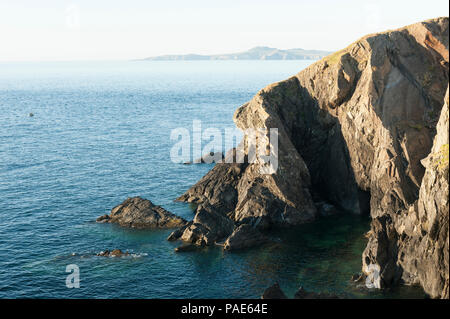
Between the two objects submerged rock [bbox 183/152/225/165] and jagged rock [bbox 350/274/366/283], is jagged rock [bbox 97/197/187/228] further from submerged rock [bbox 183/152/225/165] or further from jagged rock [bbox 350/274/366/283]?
submerged rock [bbox 183/152/225/165]

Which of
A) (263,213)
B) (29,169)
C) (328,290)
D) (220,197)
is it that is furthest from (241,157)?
(29,169)

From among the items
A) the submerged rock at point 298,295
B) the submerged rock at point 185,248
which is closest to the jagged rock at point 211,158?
the submerged rock at point 185,248

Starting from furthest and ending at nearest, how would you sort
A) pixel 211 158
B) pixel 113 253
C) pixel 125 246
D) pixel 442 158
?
pixel 211 158 < pixel 125 246 < pixel 113 253 < pixel 442 158

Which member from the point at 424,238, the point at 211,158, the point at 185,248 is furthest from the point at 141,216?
the point at 424,238

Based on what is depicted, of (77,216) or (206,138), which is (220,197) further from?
(206,138)

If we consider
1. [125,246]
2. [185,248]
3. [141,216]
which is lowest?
[125,246]

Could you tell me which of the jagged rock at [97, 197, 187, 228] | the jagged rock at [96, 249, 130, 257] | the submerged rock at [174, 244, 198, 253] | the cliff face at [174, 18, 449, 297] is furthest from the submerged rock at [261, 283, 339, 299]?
the jagged rock at [97, 197, 187, 228]

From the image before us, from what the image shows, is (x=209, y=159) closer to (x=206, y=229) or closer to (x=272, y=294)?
(x=206, y=229)
